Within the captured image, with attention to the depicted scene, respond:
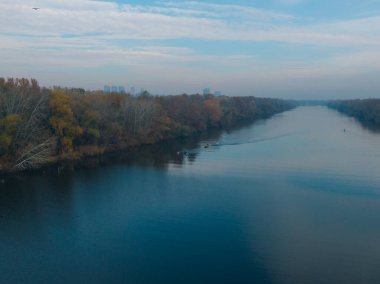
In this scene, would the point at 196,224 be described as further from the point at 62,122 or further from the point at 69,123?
the point at 69,123

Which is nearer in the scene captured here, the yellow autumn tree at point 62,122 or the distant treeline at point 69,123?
the distant treeline at point 69,123

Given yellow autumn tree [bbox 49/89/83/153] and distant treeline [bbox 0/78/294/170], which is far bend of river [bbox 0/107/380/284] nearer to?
distant treeline [bbox 0/78/294/170]

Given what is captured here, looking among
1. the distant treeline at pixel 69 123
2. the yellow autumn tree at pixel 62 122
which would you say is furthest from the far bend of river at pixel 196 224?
the yellow autumn tree at pixel 62 122

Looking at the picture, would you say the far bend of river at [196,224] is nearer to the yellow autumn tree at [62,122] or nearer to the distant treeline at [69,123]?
the distant treeline at [69,123]

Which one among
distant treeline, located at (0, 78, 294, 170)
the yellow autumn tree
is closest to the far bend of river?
distant treeline, located at (0, 78, 294, 170)

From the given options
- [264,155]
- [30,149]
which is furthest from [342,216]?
[30,149]
